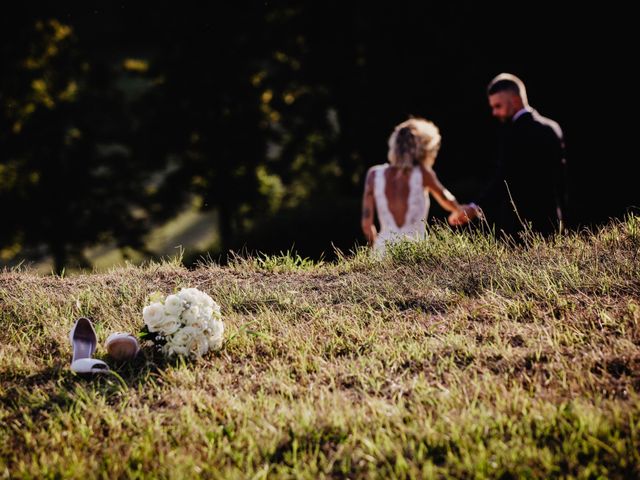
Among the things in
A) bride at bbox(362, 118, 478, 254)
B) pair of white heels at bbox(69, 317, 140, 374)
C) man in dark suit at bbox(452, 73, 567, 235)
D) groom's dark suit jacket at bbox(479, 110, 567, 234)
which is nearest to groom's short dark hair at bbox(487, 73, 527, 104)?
man in dark suit at bbox(452, 73, 567, 235)

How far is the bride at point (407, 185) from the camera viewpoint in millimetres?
6395

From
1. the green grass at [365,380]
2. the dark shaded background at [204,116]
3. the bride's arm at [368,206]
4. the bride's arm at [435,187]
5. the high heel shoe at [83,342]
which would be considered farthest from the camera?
the dark shaded background at [204,116]

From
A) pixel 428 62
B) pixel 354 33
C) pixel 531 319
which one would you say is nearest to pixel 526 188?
pixel 531 319

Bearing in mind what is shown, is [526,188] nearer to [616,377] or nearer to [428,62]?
[616,377]

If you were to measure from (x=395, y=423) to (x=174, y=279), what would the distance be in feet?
10.9

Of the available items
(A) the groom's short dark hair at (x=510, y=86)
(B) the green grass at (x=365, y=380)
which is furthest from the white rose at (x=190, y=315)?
(A) the groom's short dark hair at (x=510, y=86)

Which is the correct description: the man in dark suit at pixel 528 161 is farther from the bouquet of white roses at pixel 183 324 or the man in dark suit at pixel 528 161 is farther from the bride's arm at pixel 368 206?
the bouquet of white roses at pixel 183 324

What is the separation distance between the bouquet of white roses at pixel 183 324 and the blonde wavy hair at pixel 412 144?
3.26 metres

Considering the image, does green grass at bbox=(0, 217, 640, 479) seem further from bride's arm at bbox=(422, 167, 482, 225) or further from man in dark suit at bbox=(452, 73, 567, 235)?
man in dark suit at bbox=(452, 73, 567, 235)

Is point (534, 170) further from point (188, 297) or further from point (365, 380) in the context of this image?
point (188, 297)

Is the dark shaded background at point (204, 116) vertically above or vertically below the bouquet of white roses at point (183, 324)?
above

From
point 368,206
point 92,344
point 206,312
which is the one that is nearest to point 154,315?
point 206,312

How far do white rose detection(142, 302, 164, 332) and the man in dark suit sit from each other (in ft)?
11.6

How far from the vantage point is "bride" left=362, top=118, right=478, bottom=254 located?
6.39 metres
